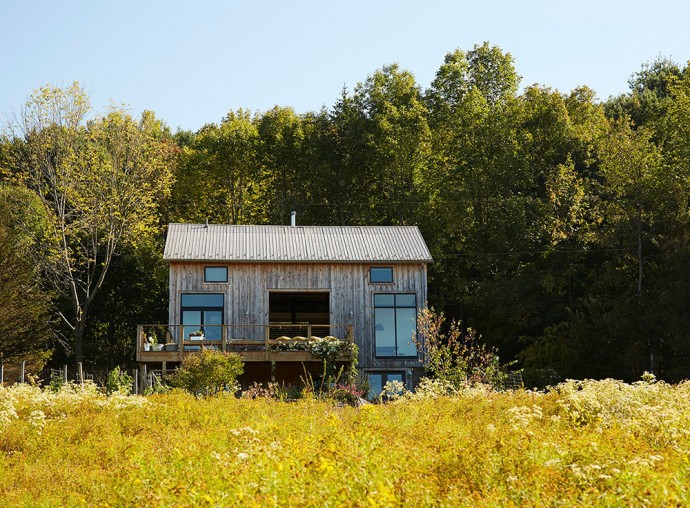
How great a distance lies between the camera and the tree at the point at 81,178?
3275 cm

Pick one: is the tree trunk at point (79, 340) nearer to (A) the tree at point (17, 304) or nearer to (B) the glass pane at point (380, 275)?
(A) the tree at point (17, 304)

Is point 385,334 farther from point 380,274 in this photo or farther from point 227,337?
Result: point 227,337

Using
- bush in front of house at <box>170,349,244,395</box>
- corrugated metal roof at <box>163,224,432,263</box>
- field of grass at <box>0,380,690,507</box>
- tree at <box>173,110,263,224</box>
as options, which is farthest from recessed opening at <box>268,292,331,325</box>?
field of grass at <box>0,380,690,507</box>

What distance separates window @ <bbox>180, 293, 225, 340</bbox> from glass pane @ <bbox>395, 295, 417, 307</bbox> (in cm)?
563

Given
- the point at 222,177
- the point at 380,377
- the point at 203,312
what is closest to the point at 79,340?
the point at 203,312

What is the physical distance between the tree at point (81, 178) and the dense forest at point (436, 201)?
3.7 inches

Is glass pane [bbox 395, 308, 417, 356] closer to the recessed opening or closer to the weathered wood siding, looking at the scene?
the weathered wood siding

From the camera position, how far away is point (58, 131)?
32844mm

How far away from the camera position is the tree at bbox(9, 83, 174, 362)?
32.8 m

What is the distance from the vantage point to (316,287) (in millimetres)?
28812

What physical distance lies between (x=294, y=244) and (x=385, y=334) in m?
4.30

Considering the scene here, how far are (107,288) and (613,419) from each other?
94.6 ft

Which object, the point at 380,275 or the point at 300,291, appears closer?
the point at 300,291

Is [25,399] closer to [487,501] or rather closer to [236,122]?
[487,501]
